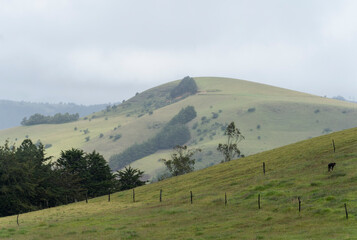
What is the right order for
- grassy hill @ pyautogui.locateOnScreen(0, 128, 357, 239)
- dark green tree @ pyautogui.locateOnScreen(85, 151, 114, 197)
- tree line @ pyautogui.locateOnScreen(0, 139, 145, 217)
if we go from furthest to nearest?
dark green tree @ pyautogui.locateOnScreen(85, 151, 114, 197) < tree line @ pyautogui.locateOnScreen(0, 139, 145, 217) < grassy hill @ pyautogui.locateOnScreen(0, 128, 357, 239)

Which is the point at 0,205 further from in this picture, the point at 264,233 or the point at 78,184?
the point at 264,233

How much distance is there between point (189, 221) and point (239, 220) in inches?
216

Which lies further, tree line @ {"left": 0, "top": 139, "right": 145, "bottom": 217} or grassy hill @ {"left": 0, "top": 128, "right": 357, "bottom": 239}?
tree line @ {"left": 0, "top": 139, "right": 145, "bottom": 217}

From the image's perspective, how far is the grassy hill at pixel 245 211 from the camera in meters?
36.3

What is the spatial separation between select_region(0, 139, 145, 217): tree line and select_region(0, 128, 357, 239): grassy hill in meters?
27.6

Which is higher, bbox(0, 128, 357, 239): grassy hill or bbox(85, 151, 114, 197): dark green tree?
bbox(85, 151, 114, 197): dark green tree

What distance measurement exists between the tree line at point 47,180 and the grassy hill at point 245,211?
2765cm

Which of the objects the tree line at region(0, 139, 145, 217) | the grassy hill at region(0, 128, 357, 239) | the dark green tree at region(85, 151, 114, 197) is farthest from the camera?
the dark green tree at region(85, 151, 114, 197)

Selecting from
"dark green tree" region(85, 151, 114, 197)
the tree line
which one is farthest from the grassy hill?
"dark green tree" region(85, 151, 114, 197)

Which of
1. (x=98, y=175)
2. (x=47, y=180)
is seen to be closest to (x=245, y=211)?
(x=47, y=180)

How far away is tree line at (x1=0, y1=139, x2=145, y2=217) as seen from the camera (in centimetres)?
8462

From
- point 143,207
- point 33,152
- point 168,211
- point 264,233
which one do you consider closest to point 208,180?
point 143,207

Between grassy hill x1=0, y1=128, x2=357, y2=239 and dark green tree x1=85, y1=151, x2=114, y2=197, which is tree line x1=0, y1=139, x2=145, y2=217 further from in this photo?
grassy hill x1=0, y1=128, x2=357, y2=239

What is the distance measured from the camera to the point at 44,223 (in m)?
52.6
